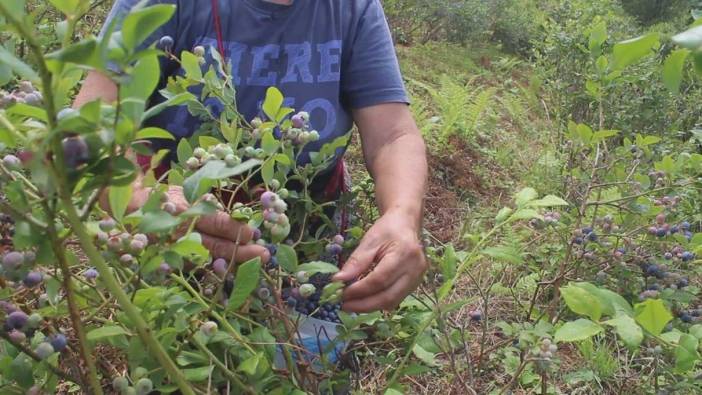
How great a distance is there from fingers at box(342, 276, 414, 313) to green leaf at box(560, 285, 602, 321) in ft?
0.74

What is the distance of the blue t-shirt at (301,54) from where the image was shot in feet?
4.16

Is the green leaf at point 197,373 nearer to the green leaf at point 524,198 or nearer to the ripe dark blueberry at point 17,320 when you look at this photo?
the ripe dark blueberry at point 17,320

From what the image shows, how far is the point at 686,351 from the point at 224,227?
44cm

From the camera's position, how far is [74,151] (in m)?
0.34

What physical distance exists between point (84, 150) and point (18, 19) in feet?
0.22

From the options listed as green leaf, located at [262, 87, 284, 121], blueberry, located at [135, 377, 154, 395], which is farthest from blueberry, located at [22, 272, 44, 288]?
green leaf, located at [262, 87, 284, 121]

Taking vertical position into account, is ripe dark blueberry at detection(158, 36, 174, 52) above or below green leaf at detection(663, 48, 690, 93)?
below

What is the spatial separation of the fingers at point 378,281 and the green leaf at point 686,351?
312 millimetres

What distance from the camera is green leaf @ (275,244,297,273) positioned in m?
0.62

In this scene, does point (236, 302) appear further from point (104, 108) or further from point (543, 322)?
point (543, 322)

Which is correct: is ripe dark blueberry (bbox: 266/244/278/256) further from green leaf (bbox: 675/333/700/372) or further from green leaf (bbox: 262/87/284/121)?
green leaf (bbox: 675/333/700/372)

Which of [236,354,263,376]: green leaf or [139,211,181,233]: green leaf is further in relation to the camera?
[236,354,263,376]: green leaf

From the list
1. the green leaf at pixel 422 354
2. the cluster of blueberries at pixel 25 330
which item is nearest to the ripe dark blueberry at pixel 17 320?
the cluster of blueberries at pixel 25 330

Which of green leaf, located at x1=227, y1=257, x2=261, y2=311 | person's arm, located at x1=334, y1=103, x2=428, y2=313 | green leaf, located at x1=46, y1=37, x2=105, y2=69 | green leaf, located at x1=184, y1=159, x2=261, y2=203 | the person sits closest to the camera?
green leaf, located at x1=46, y1=37, x2=105, y2=69
